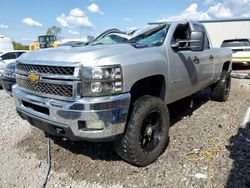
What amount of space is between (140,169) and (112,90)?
3.87 ft

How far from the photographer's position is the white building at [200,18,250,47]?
30812 mm

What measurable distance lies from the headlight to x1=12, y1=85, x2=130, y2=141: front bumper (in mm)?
72

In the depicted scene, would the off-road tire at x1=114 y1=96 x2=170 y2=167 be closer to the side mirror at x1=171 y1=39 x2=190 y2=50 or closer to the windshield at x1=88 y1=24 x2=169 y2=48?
the windshield at x1=88 y1=24 x2=169 y2=48

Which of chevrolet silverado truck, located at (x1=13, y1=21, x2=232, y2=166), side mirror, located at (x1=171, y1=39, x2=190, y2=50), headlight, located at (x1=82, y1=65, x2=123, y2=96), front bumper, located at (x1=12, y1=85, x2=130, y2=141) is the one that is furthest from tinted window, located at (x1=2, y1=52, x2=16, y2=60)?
headlight, located at (x1=82, y1=65, x2=123, y2=96)

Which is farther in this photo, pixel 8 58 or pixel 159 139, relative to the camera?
pixel 8 58

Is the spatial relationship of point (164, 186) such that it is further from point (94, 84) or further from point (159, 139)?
point (94, 84)

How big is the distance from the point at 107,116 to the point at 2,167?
178 centimetres

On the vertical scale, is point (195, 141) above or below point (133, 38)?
below

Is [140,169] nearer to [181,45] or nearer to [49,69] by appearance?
[49,69]

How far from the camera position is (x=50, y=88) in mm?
Result: 3297

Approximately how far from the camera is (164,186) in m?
3.25

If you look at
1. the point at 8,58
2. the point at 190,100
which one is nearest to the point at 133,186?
the point at 190,100

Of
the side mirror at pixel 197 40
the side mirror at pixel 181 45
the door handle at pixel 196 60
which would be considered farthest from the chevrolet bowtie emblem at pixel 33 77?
the door handle at pixel 196 60

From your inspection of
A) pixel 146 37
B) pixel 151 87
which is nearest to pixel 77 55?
pixel 151 87
